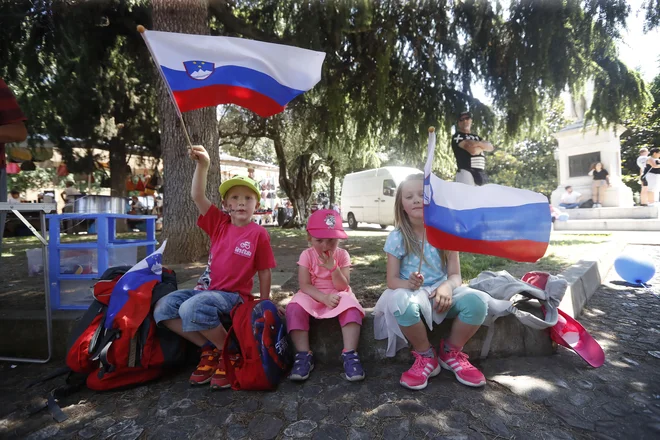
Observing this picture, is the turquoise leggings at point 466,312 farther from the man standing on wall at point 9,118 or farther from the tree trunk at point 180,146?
the tree trunk at point 180,146

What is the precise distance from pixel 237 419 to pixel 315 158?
14.8m

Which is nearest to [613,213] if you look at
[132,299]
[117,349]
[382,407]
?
[382,407]

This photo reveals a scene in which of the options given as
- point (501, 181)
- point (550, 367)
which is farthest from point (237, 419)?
point (501, 181)

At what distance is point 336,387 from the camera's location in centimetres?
230

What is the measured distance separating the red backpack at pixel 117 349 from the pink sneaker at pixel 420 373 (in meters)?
1.42

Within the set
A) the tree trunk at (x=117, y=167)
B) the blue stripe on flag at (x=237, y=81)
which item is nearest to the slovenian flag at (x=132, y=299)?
the blue stripe on flag at (x=237, y=81)

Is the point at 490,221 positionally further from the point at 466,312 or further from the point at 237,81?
the point at 237,81

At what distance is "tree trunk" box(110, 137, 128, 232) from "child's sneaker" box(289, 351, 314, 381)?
40.1 feet

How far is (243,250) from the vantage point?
2658 millimetres

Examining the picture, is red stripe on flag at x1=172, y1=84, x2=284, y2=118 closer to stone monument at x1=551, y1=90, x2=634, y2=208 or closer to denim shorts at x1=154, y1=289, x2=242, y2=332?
denim shorts at x1=154, y1=289, x2=242, y2=332

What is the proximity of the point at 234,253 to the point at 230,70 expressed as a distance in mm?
1336

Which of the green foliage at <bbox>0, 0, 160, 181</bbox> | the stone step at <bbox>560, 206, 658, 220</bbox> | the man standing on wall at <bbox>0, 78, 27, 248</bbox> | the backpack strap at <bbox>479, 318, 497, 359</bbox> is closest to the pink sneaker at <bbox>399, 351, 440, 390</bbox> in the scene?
the backpack strap at <bbox>479, 318, 497, 359</bbox>

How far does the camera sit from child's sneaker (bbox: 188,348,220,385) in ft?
7.72

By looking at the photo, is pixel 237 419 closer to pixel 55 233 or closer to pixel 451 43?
pixel 55 233
